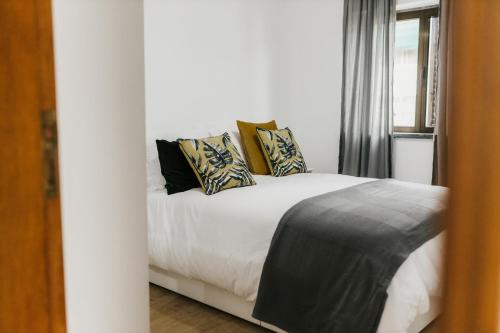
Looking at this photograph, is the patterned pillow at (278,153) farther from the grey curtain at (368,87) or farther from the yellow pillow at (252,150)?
the grey curtain at (368,87)

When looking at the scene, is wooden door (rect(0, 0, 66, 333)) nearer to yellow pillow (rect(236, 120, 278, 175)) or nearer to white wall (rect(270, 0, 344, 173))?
yellow pillow (rect(236, 120, 278, 175))

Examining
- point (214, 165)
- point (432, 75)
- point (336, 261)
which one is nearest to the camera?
point (336, 261)

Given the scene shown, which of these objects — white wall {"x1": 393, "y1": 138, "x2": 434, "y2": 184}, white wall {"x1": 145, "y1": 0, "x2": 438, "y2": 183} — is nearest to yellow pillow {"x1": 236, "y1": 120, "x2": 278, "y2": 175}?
white wall {"x1": 145, "y1": 0, "x2": 438, "y2": 183}

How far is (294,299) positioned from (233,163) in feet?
3.78

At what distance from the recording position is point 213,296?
2.41 m

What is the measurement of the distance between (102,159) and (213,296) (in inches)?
67.8

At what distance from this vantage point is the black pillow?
276 cm

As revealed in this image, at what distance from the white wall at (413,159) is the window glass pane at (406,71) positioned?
0.22m

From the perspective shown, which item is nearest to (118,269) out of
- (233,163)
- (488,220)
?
(488,220)

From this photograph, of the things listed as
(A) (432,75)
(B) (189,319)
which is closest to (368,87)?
(A) (432,75)

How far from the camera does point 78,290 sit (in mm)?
831

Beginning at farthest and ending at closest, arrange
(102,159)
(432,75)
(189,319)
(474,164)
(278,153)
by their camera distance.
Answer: (432,75)
(278,153)
(189,319)
(102,159)
(474,164)

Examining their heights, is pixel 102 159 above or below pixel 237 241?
above

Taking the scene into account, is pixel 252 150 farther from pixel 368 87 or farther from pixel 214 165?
pixel 368 87
